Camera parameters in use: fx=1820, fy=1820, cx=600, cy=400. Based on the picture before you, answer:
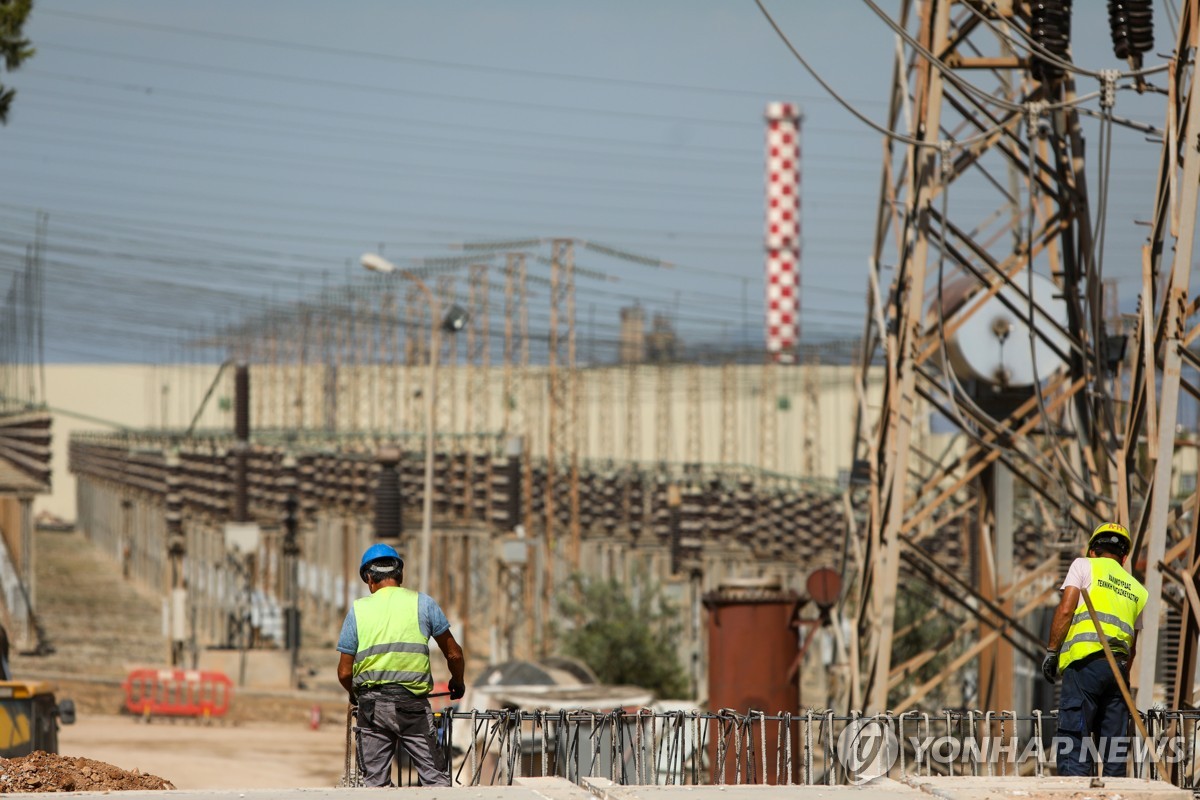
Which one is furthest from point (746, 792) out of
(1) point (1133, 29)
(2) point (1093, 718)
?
(1) point (1133, 29)

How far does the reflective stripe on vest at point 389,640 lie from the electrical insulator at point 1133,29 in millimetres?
7149

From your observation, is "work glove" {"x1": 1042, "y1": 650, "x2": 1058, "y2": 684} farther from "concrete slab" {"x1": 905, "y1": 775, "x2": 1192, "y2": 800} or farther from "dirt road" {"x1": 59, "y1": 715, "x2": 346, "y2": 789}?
"dirt road" {"x1": 59, "y1": 715, "x2": 346, "y2": 789}

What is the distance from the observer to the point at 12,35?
691 inches

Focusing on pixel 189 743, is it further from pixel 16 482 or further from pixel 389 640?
pixel 389 640

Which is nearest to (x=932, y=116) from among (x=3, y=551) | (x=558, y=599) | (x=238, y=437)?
(x=558, y=599)

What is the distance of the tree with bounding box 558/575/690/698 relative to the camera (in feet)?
112

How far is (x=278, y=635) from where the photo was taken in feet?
141

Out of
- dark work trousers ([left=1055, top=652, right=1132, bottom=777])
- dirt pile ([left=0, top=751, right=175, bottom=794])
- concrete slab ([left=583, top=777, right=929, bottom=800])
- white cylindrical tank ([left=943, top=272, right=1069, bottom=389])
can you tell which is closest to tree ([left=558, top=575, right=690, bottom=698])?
white cylindrical tank ([left=943, top=272, right=1069, bottom=389])

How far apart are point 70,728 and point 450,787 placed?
80.2 feet

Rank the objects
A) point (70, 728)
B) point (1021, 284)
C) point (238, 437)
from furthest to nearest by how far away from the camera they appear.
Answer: point (238, 437) → point (70, 728) → point (1021, 284)

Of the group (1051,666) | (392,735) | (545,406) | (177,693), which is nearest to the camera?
(392,735)

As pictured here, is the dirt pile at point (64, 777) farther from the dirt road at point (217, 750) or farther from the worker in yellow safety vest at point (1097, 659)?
the dirt road at point (217, 750)

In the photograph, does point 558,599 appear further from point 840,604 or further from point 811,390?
point 811,390

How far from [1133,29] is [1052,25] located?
→ 1557 millimetres
